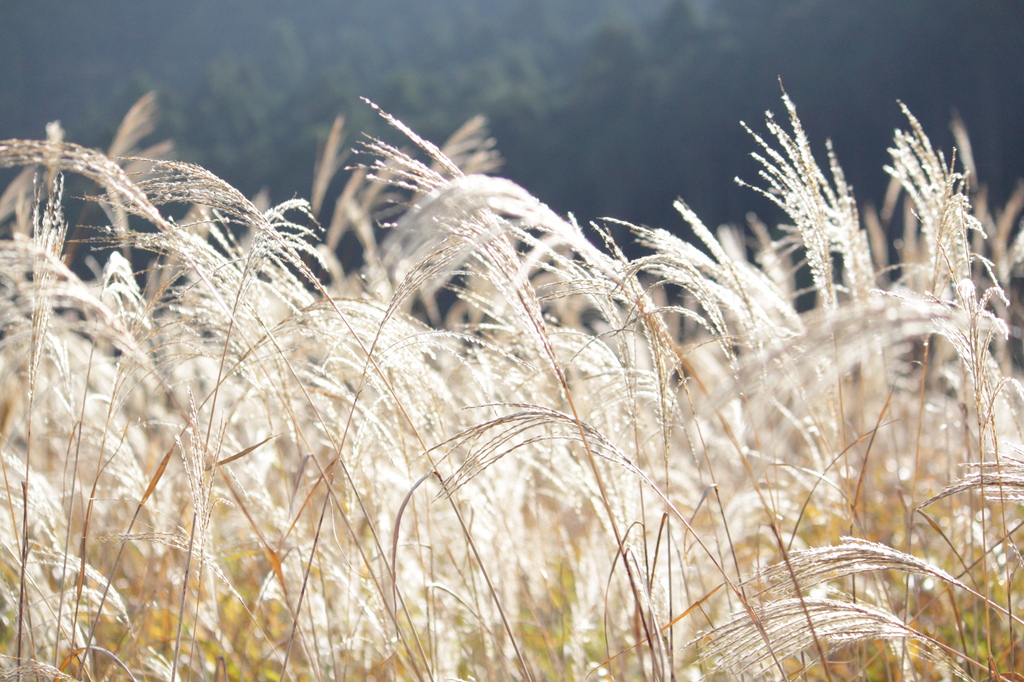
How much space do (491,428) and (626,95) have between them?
27423 mm

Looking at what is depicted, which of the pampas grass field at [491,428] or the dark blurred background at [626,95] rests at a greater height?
the dark blurred background at [626,95]

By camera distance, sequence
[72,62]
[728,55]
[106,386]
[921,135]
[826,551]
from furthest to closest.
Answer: [72,62], [728,55], [106,386], [921,135], [826,551]

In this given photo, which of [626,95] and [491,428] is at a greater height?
[626,95]

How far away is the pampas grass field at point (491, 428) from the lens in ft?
2.57

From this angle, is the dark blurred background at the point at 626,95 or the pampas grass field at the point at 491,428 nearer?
the pampas grass field at the point at 491,428

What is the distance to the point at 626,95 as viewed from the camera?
2588 cm

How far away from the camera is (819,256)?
111 cm

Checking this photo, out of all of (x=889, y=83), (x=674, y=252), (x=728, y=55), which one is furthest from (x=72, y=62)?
(x=674, y=252)

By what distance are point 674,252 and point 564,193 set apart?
A: 25000 millimetres

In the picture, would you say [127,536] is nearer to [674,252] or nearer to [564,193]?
[674,252]

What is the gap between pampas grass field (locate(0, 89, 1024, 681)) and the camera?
2.57 feet

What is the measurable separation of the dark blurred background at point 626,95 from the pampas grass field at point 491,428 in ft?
50.8

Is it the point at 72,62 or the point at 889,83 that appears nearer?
the point at 889,83

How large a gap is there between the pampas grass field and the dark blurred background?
1549cm
